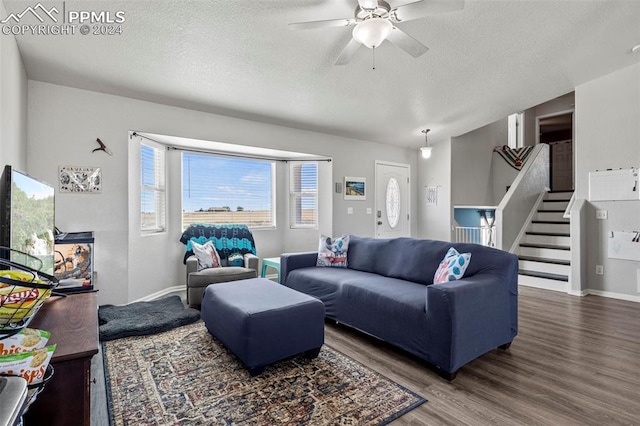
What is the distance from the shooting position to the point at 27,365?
78 centimetres

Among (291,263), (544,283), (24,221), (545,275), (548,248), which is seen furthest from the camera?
(548,248)

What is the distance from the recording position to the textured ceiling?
264cm

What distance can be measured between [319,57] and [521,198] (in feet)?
15.7

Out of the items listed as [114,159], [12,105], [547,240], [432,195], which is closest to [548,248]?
[547,240]

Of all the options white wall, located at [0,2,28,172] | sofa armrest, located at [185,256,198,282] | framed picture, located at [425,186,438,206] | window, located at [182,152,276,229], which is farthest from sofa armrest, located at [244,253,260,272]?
framed picture, located at [425,186,438,206]

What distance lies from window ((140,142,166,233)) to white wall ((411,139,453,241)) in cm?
502

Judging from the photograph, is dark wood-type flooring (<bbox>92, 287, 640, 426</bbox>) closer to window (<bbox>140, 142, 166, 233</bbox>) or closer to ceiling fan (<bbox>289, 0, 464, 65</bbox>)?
ceiling fan (<bbox>289, 0, 464, 65</bbox>)

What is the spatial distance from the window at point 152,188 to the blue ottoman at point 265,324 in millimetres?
2080

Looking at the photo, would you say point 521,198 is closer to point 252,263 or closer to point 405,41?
point 405,41

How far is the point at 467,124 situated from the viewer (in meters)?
5.63

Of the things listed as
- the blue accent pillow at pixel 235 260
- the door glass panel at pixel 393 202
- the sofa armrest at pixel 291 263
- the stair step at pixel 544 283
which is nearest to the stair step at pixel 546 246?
the stair step at pixel 544 283

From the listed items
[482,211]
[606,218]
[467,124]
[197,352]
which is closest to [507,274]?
[197,352]

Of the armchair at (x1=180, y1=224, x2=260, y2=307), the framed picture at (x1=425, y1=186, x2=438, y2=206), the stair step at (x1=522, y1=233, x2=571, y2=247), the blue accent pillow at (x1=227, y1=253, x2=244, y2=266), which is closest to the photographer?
the armchair at (x1=180, y1=224, x2=260, y2=307)

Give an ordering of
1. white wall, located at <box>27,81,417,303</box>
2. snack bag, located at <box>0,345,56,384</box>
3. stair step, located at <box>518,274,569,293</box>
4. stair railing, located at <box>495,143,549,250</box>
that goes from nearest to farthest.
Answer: snack bag, located at <box>0,345,56,384</box> → white wall, located at <box>27,81,417,303</box> → stair step, located at <box>518,274,569,293</box> → stair railing, located at <box>495,143,549,250</box>
